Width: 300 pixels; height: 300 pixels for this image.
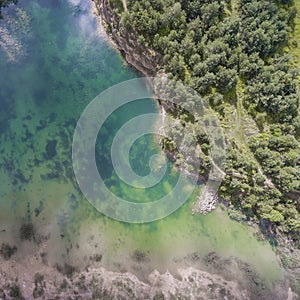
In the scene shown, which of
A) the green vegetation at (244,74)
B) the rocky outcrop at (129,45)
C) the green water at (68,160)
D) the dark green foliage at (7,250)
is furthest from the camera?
the green water at (68,160)

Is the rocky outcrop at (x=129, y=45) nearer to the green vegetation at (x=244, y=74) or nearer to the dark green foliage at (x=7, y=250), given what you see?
the green vegetation at (x=244, y=74)

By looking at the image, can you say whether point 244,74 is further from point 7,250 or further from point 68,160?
point 7,250

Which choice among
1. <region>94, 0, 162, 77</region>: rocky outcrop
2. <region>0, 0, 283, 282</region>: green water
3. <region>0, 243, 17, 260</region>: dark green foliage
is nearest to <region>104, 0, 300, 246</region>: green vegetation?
<region>94, 0, 162, 77</region>: rocky outcrop

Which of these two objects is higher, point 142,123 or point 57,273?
point 142,123

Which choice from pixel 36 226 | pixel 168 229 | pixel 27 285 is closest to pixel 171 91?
pixel 168 229

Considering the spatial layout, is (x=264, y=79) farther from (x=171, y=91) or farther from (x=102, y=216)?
(x=102, y=216)

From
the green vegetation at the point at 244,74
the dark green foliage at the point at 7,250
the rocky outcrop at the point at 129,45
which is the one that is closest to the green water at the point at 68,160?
the dark green foliage at the point at 7,250
